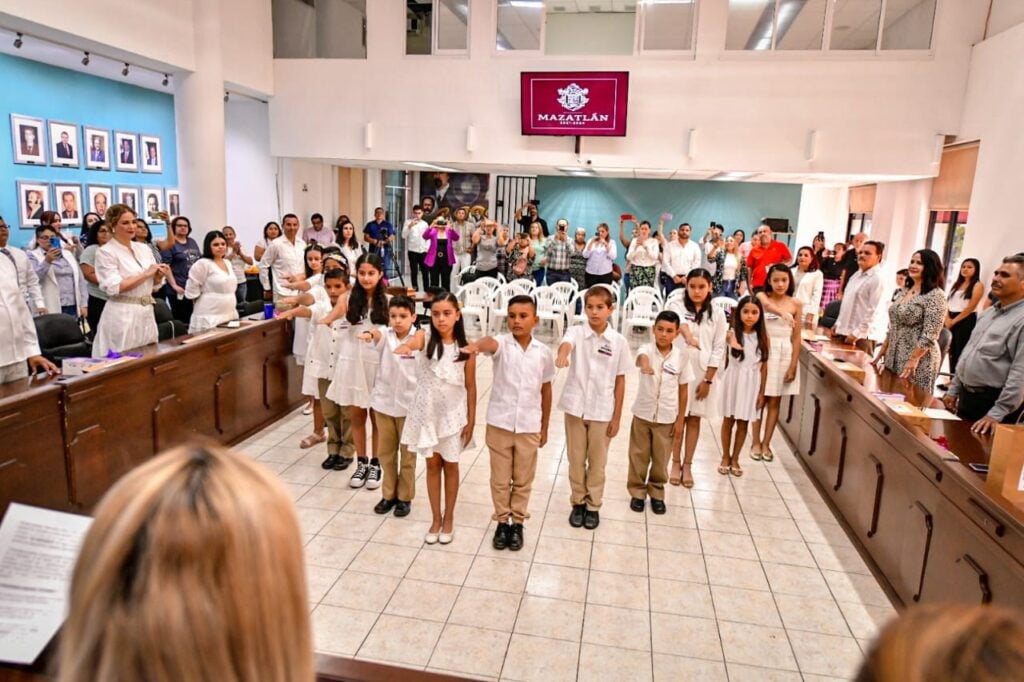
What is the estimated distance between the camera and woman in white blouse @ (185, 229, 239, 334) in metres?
5.45

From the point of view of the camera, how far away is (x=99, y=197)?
9.48 m

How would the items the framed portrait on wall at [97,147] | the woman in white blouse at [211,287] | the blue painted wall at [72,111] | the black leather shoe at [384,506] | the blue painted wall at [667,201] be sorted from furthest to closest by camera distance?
A: the blue painted wall at [667,201], the framed portrait on wall at [97,147], the blue painted wall at [72,111], the woman in white blouse at [211,287], the black leather shoe at [384,506]

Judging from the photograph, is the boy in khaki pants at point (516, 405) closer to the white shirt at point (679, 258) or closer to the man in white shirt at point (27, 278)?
the man in white shirt at point (27, 278)

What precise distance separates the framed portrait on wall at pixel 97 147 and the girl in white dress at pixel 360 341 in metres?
6.92

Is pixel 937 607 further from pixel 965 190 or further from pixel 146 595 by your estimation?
pixel 965 190

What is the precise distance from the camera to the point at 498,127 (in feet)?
29.5

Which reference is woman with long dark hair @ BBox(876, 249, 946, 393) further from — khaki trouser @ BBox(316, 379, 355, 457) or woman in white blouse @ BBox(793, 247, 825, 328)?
khaki trouser @ BBox(316, 379, 355, 457)

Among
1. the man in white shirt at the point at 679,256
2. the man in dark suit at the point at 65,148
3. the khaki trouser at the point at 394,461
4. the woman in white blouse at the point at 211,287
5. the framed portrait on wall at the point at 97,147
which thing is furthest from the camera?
the man in white shirt at the point at 679,256

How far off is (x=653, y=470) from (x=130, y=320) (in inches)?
153

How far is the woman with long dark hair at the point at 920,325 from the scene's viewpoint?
469cm

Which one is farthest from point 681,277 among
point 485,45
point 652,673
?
point 652,673

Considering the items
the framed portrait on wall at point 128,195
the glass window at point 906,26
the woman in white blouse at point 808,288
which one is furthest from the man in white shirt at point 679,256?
the framed portrait on wall at point 128,195

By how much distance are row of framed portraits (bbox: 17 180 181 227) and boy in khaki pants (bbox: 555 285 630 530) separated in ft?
18.4

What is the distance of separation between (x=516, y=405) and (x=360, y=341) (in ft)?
4.61
